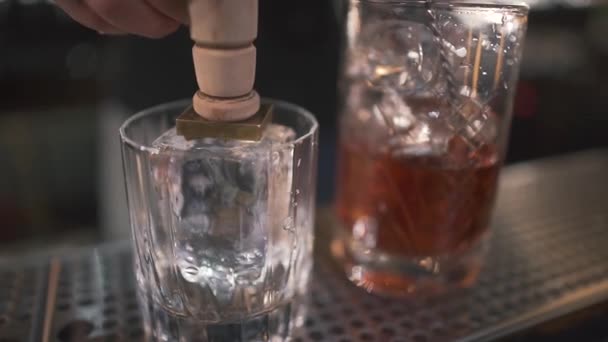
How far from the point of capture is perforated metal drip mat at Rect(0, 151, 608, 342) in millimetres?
406

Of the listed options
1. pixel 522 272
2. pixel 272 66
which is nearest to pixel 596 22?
pixel 272 66

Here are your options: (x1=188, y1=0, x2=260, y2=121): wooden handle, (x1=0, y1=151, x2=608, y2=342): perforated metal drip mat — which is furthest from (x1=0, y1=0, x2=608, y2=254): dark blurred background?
(x1=188, y1=0, x2=260, y2=121): wooden handle

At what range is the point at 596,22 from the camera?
3.86 ft

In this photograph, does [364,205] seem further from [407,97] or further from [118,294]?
[118,294]

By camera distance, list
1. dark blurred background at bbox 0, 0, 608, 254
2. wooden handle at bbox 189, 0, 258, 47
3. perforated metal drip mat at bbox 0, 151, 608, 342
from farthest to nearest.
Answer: dark blurred background at bbox 0, 0, 608, 254 → perforated metal drip mat at bbox 0, 151, 608, 342 → wooden handle at bbox 189, 0, 258, 47

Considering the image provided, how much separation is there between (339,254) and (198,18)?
0.28m

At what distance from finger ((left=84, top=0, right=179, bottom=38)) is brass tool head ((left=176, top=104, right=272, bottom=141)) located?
0.05 m

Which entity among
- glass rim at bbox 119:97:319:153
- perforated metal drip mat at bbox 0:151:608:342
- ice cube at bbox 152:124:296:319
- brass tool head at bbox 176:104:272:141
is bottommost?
perforated metal drip mat at bbox 0:151:608:342

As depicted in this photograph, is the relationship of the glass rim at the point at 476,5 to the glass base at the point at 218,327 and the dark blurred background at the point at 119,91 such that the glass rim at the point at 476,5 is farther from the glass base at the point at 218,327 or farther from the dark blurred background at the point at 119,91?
the dark blurred background at the point at 119,91

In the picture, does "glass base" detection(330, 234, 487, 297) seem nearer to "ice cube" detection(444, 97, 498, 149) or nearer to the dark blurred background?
"ice cube" detection(444, 97, 498, 149)

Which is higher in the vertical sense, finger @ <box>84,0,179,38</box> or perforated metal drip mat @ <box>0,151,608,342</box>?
finger @ <box>84,0,179,38</box>

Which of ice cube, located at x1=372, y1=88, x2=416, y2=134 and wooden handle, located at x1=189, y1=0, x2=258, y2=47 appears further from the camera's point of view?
ice cube, located at x1=372, y1=88, x2=416, y2=134

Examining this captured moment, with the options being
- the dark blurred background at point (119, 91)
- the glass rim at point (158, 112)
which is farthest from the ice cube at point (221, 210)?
the dark blurred background at point (119, 91)

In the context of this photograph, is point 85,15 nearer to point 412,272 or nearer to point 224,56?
point 224,56
